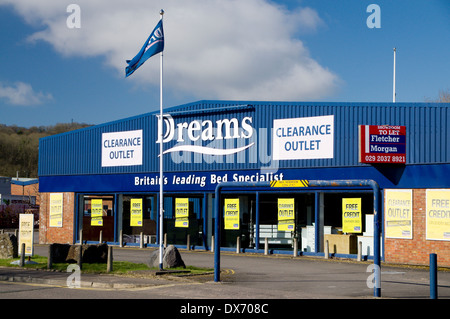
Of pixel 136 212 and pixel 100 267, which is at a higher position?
pixel 136 212

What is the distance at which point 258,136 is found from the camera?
93.9ft

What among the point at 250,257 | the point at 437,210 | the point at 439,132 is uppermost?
the point at 439,132

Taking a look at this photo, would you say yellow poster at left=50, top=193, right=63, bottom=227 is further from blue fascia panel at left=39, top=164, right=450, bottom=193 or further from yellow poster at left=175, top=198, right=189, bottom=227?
yellow poster at left=175, top=198, right=189, bottom=227

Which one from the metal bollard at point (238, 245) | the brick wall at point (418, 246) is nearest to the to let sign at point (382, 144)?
the brick wall at point (418, 246)

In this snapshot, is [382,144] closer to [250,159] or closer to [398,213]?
[398,213]

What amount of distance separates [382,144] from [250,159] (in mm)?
6767

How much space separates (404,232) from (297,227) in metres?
5.34

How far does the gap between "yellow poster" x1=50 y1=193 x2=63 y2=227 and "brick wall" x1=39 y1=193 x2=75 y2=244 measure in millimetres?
256

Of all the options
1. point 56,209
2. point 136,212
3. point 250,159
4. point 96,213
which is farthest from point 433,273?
point 56,209

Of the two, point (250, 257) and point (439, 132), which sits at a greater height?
point (439, 132)

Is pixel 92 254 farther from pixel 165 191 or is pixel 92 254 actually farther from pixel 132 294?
pixel 165 191

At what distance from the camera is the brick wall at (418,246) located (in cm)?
2336

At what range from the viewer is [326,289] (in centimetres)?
1559
